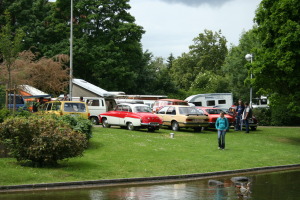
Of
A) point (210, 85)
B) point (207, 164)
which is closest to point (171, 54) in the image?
point (210, 85)

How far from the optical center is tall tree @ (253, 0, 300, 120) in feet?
79.3

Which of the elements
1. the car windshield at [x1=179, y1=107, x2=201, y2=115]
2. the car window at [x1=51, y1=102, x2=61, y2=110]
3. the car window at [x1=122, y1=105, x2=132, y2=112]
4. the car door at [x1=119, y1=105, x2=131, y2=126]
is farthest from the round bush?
the car windshield at [x1=179, y1=107, x2=201, y2=115]

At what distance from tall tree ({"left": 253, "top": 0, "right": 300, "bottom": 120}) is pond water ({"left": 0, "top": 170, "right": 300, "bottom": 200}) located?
11.7 metres

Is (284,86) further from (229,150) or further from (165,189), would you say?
(165,189)

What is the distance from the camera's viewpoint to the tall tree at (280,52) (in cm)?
2416

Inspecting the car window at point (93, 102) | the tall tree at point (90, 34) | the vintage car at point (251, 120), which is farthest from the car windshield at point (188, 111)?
the tall tree at point (90, 34)

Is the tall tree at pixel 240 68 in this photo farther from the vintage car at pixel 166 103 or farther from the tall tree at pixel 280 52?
the tall tree at pixel 280 52

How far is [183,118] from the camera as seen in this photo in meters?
29.1

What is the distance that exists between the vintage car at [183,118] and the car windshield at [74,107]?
623cm

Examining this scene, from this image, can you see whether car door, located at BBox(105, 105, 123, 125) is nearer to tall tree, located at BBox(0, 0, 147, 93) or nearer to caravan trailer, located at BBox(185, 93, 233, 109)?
caravan trailer, located at BBox(185, 93, 233, 109)

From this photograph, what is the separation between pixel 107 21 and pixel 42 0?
7.55 m

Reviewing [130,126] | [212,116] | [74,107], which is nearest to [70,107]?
[74,107]

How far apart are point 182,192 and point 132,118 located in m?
16.8

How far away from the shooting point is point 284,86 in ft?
86.7
